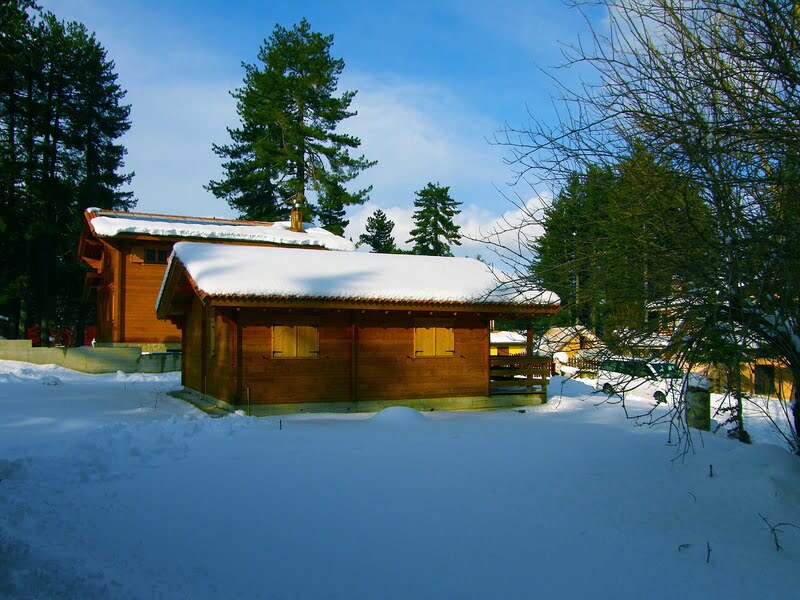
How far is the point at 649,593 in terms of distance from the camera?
5.30m

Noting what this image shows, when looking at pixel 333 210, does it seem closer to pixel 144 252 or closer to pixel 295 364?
pixel 144 252

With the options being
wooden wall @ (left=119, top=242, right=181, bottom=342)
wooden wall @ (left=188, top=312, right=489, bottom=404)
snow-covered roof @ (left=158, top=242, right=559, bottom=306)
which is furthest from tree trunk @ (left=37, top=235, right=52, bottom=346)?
wooden wall @ (left=188, top=312, right=489, bottom=404)

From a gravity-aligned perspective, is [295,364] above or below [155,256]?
below

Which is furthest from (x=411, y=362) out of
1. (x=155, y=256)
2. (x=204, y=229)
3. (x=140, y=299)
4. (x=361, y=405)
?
(x=155, y=256)

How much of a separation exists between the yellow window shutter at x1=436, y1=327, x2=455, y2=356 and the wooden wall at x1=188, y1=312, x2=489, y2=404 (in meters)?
0.13

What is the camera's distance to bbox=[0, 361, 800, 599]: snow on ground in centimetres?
510

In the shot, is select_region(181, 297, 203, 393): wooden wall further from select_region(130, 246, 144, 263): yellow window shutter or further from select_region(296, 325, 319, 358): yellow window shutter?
select_region(130, 246, 144, 263): yellow window shutter

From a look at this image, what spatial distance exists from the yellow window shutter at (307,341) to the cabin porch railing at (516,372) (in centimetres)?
488

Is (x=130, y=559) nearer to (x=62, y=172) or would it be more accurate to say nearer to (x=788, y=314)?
(x=788, y=314)

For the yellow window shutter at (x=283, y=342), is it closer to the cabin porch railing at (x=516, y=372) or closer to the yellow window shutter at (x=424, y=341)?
the yellow window shutter at (x=424, y=341)

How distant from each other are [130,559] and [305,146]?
1339 inches

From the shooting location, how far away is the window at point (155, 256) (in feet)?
85.9

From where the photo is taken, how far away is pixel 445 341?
52.1 ft

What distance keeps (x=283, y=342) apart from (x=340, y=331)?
1382 mm
